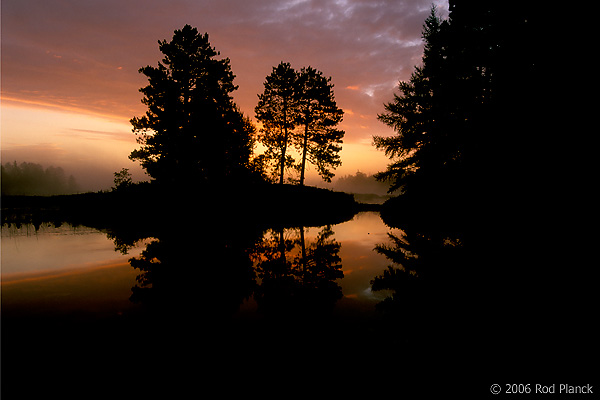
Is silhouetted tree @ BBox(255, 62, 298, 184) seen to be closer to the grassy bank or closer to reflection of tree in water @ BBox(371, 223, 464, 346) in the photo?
the grassy bank

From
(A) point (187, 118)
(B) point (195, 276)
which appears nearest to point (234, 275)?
(B) point (195, 276)

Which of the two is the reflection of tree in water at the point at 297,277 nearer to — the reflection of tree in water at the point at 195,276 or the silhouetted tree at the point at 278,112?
the reflection of tree in water at the point at 195,276

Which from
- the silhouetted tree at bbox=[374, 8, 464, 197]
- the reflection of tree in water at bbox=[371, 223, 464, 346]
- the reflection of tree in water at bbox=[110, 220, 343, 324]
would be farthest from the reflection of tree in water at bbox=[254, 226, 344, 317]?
the silhouetted tree at bbox=[374, 8, 464, 197]

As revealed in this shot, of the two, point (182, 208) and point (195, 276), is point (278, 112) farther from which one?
point (195, 276)

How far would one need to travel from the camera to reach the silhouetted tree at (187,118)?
84.5ft

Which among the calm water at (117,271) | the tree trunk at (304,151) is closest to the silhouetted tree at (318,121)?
the tree trunk at (304,151)

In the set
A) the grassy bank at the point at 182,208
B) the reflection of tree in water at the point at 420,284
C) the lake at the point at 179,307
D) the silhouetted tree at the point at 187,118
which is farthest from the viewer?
the silhouetted tree at the point at 187,118

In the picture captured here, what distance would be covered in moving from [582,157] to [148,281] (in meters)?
14.0

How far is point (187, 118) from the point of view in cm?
2625

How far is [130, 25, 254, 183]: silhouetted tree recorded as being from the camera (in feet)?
A: 84.5

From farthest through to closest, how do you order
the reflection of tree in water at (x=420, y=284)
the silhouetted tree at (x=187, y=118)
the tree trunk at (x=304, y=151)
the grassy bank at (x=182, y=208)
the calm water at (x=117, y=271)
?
the tree trunk at (x=304, y=151)
the silhouetted tree at (x=187, y=118)
the grassy bank at (x=182, y=208)
the calm water at (x=117, y=271)
the reflection of tree in water at (x=420, y=284)

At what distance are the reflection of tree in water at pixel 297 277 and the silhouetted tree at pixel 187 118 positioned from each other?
16538 mm

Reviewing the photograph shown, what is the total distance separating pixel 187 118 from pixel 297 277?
76.3 feet

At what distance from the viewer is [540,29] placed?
1191 centimetres
